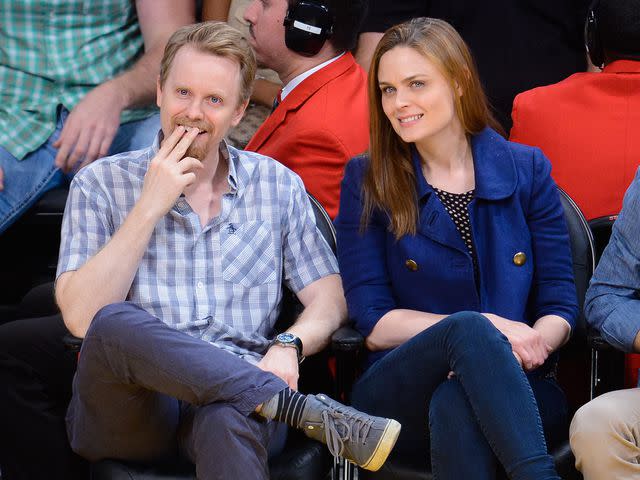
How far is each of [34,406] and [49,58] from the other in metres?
1.43

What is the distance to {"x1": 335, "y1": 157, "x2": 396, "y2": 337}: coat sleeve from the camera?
130 inches

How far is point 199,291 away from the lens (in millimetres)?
3283

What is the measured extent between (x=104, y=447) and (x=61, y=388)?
0.43m

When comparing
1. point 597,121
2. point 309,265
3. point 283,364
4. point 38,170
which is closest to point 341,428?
point 283,364

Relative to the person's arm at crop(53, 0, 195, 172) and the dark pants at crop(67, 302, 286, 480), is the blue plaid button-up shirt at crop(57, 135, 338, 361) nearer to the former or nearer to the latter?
the dark pants at crop(67, 302, 286, 480)

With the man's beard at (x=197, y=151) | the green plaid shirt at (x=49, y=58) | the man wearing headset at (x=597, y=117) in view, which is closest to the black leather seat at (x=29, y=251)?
the green plaid shirt at (x=49, y=58)

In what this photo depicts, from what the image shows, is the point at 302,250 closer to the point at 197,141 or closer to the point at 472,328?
the point at 197,141

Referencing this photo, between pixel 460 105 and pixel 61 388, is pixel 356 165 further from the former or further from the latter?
pixel 61 388

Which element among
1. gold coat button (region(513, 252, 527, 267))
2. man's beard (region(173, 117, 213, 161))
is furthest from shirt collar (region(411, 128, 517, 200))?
man's beard (region(173, 117, 213, 161))

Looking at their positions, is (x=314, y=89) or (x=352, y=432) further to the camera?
(x=314, y=89)

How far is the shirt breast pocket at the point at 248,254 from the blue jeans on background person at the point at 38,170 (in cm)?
82

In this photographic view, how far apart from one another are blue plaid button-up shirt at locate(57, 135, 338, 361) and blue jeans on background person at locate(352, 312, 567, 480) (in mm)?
424

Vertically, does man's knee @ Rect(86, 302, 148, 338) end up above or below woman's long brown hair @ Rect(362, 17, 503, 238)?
below

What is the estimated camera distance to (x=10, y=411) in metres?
3.28
